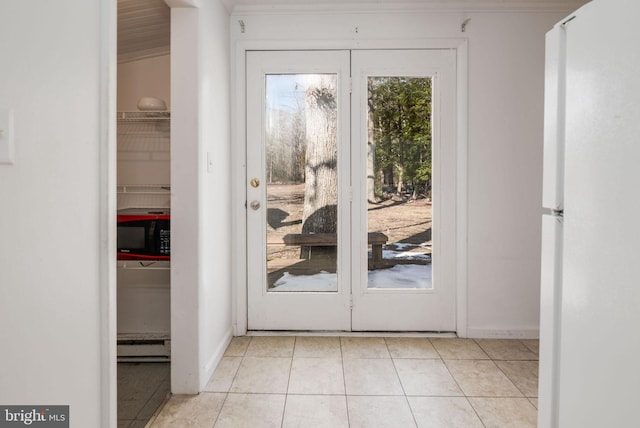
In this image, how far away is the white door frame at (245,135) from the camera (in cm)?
284

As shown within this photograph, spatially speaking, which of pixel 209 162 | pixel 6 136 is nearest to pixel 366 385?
pixel 209 162

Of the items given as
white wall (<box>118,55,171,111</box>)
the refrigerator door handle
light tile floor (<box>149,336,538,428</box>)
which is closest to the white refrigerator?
the refrigerator door handle

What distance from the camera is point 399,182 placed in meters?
2.92

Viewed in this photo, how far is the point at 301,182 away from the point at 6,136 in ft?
6.94

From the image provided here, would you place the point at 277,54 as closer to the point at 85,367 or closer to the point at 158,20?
the point at 158,20

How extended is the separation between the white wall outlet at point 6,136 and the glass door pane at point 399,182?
2.27 m

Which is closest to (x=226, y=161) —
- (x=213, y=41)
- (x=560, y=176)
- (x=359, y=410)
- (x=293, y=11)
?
(x=213, y=41)

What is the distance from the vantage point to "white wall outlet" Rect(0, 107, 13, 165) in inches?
34.9

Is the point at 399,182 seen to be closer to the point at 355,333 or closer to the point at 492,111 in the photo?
the point at 492,111

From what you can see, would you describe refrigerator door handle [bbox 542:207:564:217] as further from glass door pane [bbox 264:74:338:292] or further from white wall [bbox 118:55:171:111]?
white wall [bbox 118:55:171:111]

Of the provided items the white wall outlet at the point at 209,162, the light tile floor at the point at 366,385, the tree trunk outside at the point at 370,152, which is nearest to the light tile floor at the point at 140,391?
the light tile floor at the point at 366,385

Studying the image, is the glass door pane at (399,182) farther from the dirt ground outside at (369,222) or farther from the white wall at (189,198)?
the white wall at (189,198)

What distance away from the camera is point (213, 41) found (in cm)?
238

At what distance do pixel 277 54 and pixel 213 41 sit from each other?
0.61m
